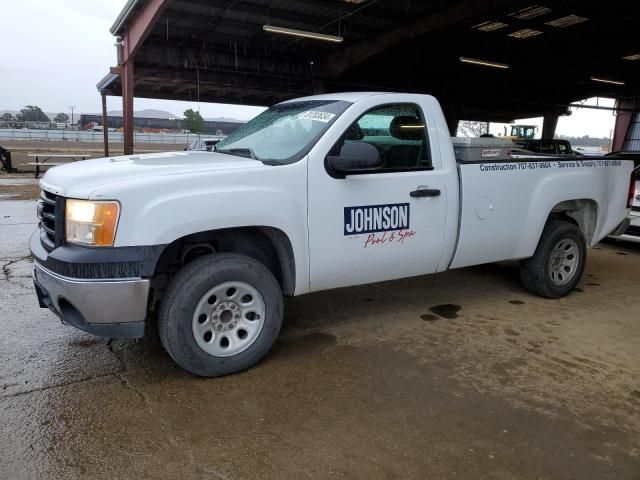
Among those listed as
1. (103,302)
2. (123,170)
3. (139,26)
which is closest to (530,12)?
(139,26)

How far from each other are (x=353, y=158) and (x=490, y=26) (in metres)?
14.8

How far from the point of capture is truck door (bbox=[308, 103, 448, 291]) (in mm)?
3713

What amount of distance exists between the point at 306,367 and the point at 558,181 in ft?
10.4

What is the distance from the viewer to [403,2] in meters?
14.0

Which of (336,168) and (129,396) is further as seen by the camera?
(336,168)

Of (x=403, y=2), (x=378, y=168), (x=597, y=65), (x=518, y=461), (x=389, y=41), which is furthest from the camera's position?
(x=597, y=65)

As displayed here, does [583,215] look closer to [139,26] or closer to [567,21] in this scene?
[139,26]

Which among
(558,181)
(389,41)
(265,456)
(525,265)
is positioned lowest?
(265,456)

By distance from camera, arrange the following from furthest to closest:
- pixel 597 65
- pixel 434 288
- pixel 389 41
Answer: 1. pixel 597 65
2. pixel 389 41
3. pixel 434 288

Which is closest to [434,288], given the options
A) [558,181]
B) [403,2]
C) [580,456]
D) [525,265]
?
[525,265]

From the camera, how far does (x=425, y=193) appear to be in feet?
13.6

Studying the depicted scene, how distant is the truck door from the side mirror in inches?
2.3

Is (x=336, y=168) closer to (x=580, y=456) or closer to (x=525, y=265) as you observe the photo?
(x=580, y=456)

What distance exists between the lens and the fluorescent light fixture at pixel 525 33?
54.5ft
